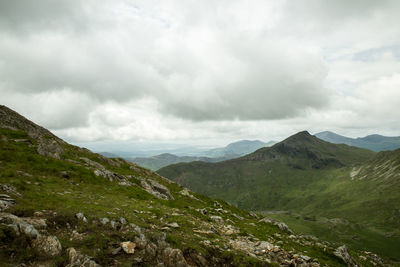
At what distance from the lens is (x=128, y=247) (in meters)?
14.7

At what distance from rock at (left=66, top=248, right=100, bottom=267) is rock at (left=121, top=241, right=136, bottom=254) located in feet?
7.92

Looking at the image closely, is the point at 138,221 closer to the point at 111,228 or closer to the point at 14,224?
the point at 111,228

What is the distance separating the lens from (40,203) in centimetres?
1784

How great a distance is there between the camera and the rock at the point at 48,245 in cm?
1235

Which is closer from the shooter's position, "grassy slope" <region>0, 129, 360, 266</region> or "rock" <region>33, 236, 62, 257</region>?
"rock" <region>33, 236, 62, 257</region>

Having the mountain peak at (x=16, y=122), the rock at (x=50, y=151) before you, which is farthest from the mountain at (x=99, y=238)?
the mountain peak at (x=16, y=122)

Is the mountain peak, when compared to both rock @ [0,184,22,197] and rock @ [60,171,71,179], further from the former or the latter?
rock @ [0,184,22,197]

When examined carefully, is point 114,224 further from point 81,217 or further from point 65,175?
point 65,175

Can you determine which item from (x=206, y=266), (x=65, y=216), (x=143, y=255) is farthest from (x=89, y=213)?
(x=206, y=266)

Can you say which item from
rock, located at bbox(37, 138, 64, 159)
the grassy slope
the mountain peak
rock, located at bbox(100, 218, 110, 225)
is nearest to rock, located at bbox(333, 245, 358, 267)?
the grassy slope

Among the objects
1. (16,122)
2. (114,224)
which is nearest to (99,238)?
(114,224)

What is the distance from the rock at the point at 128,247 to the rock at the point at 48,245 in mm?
3946

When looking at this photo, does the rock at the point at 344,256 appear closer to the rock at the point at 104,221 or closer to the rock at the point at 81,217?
the rock at the point at 104,221

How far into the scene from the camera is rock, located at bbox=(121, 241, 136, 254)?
14351mm
